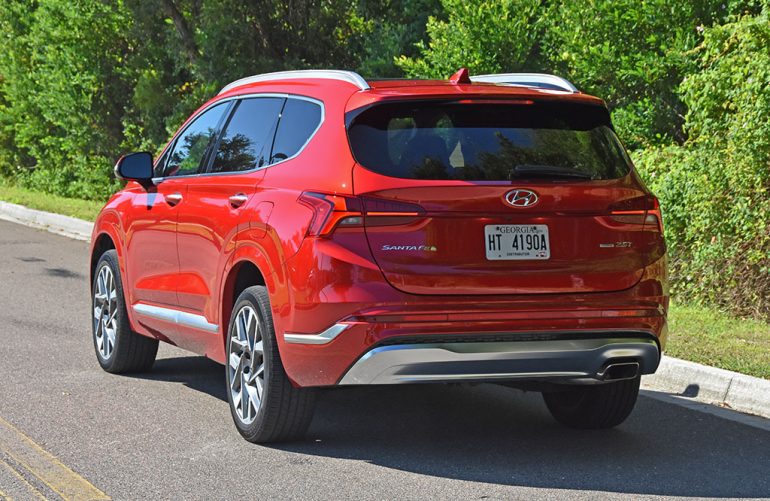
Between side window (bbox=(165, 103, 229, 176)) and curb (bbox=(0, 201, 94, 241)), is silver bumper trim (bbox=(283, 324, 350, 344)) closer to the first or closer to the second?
side window (bbox=(165, 103, 229, 176))

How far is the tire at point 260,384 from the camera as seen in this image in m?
6.31

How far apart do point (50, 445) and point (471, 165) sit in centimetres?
243

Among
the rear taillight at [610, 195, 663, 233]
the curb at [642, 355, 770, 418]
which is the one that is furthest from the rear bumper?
the curb at [642, 355, 770, 418]

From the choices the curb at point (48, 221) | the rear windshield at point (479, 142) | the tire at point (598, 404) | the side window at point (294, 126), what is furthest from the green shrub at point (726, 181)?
the curb at point (48, 221)

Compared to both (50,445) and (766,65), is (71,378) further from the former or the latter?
(766,65)

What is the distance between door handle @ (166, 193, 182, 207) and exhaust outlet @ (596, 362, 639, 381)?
108 inches

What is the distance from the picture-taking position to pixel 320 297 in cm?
591

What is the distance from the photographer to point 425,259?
5906 millimetres

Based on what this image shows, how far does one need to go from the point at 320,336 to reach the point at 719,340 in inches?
170

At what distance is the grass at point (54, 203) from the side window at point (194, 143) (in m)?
12.0

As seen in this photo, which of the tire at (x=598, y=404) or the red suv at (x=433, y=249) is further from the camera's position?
the tire at (x=598, y=404)

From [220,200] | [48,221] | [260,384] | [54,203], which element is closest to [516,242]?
[260,384]

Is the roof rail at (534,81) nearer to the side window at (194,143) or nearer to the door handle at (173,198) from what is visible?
the side window at (194,143)

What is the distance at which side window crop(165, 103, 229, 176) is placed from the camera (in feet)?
25.1
